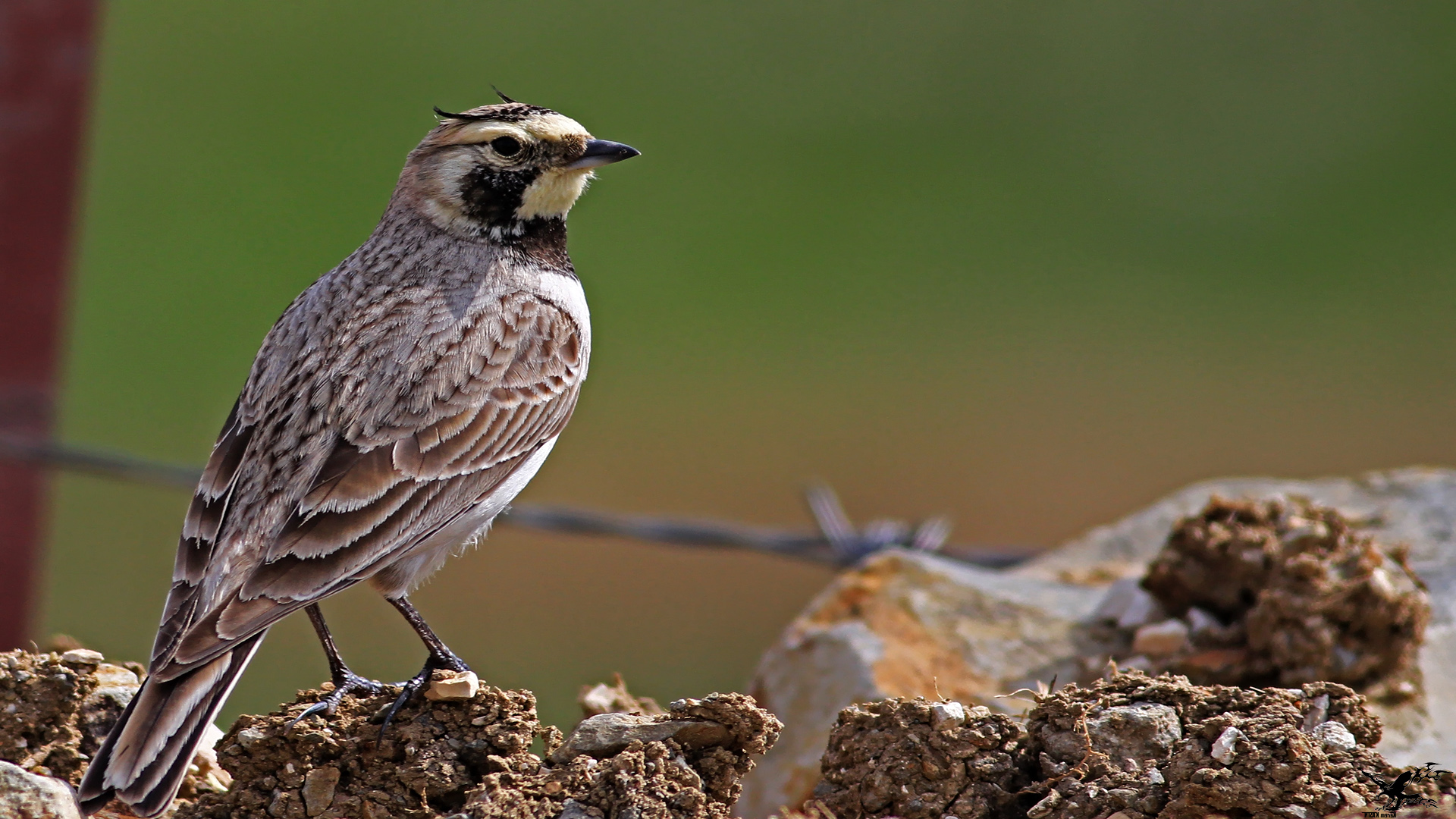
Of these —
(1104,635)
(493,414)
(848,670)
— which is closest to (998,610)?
(1104,635)

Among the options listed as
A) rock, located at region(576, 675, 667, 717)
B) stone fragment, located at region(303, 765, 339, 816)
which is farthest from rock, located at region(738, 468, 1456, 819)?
stone fragment, located at region(303, 765, 339, 816)

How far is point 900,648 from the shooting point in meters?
4.36

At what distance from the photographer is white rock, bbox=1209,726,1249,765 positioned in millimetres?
2660

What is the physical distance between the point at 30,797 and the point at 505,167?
212cm

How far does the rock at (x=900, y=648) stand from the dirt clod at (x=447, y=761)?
115cm

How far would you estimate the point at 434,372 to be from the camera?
3.67m

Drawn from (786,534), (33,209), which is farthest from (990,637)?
(33,209)

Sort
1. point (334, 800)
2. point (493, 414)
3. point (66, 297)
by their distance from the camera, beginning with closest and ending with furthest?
point (334, 800), point (493, 414), point (66, 297)

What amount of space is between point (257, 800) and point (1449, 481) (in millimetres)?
4342

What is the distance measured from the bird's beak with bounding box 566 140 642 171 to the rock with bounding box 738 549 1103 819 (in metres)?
1.56

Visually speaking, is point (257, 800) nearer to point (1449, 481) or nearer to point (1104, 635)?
point (1104, 635)

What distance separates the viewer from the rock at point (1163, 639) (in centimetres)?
416

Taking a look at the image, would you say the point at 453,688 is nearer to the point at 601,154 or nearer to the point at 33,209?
the point at 601,154

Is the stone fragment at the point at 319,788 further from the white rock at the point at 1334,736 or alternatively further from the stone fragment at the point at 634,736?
the white rock at the point at 1334,736
